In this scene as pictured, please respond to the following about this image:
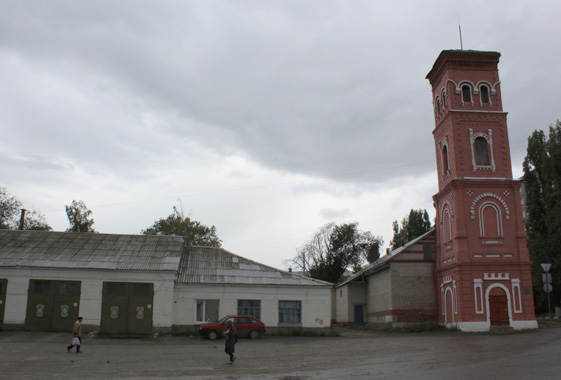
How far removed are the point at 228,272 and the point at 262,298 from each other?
121 inches

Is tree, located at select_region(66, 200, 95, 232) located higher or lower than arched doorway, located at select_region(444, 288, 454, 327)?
higher

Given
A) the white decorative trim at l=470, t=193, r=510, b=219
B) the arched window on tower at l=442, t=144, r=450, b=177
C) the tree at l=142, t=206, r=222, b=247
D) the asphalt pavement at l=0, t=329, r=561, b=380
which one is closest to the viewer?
the asphalt pavement at l=0, t=329, r=561, b=380

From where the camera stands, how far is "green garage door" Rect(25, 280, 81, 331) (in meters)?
29.2

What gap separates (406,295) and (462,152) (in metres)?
12.2

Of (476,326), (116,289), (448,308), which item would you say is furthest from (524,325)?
(116,289)

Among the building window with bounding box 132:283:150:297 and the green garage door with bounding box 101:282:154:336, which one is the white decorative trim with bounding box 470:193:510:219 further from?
the building window with bounding box 132:283:150:297

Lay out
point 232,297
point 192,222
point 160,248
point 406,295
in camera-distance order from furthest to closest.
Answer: point 192,222
point 406,295
point 160,248
point 232,297

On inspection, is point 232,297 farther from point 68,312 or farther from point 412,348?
point 412,348

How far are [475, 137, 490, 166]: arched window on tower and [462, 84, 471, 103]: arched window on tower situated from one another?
10.1 ft

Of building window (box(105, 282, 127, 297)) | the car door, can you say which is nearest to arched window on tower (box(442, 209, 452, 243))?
the car door

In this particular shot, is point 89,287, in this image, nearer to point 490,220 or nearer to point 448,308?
point 448,308

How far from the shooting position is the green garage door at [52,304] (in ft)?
95.7

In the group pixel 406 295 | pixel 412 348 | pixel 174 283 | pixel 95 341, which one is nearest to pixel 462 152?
pixel 406 295

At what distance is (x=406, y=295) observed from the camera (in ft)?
126
